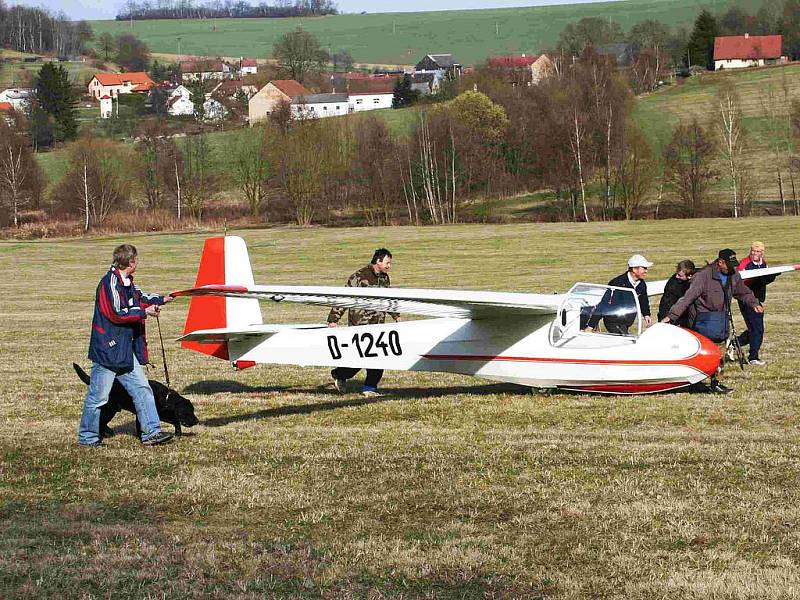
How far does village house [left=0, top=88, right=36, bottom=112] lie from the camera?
12706 cm

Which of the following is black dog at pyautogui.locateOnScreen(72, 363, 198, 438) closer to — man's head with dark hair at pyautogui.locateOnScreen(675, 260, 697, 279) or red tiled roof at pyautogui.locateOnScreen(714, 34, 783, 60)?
man's head with dark hair at pyautogui.locateOnScreen(675, 260, 697, 279)

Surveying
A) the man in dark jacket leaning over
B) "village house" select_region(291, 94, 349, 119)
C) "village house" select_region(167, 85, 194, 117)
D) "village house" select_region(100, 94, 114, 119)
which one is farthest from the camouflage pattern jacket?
"village house" select_region(100, 94, 114, 119)

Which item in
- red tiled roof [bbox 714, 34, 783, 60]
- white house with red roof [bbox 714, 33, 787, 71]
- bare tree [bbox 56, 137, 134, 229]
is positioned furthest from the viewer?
red tiled roof [bbox 714, 34, 783, 60]

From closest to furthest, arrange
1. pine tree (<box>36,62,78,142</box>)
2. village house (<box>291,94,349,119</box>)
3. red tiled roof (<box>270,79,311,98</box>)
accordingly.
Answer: pine tree (<box>36,62,78,142</box>) < red tiled roof (<box>270,79,311,98</box>) < village house (<box>291,94,349,119</box>)

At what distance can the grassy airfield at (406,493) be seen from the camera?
669 centimetres

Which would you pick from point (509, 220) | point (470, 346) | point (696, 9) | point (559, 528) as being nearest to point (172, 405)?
point (470, 346)

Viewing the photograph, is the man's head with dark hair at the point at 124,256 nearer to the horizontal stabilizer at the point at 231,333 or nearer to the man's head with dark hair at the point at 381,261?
the horizontal stabilizer at the point at 231,333

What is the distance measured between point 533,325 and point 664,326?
59.4 inches

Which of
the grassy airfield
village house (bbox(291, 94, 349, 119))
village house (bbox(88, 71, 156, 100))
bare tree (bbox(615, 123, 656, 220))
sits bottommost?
the grassy airfield

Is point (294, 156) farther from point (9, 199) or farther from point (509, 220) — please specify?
point (9, 199)

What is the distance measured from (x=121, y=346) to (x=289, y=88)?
128 m

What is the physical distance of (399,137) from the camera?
80125 millimetres

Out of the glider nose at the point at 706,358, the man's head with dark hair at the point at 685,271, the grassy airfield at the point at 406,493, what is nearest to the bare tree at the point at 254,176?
the grassy airfield at the point at 406,493

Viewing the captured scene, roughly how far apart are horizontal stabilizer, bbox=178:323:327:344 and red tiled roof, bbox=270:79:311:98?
120774mm
